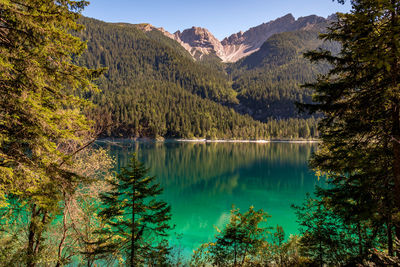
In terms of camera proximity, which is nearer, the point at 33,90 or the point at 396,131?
the point at 396,131

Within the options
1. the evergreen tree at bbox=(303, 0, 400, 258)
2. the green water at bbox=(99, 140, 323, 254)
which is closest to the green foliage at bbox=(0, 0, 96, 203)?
the green water at bbox=(99, 140, 323, 254)

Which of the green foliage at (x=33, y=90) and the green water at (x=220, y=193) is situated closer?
the green foliage at (x=33, y=90)

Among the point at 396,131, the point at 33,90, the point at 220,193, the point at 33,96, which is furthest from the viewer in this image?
the point at 220,193

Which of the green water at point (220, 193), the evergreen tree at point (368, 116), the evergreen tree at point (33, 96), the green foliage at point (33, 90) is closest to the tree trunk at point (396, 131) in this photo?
the evergreen tree at point (368, 116)

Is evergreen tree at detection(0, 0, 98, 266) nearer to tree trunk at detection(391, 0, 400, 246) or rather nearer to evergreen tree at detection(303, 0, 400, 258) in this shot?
evergreen tree at detection(303, 0, 400, 258)

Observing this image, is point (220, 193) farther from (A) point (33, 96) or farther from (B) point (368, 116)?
(A) point (33, 96)

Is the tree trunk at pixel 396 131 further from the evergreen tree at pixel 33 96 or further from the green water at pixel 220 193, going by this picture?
the green water at pixel 220 193

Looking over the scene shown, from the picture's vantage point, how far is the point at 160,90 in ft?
647

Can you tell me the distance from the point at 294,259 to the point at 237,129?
483ft

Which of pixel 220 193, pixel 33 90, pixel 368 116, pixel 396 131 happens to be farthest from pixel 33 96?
pixel 220 193

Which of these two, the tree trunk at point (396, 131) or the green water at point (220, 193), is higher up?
the tree trunk at point (396, 131)

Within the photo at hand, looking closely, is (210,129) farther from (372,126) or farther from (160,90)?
(372,126)

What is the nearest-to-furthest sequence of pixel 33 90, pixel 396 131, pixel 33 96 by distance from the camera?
pixel 396 131, pixel 33 96, pixel 33 90

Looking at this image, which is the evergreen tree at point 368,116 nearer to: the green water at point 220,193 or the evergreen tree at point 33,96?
the evergreen tree at point 33,96
